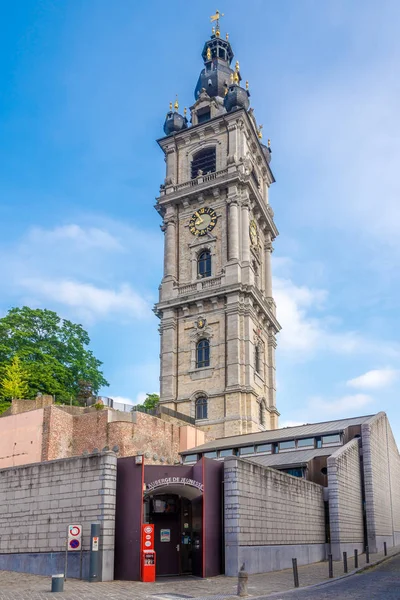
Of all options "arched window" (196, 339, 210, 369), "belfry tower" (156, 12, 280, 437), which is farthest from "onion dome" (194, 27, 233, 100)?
"arched window" (196, 339, 210, 369)

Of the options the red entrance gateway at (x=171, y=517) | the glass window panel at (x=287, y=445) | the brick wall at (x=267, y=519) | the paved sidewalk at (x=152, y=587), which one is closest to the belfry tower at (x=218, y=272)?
the glass window panel at (x=287, y=445)

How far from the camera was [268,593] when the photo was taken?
18.8 metres

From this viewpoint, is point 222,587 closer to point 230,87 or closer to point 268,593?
point 268,593

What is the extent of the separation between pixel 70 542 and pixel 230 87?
5835cm

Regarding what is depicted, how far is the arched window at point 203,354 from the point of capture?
57719mm

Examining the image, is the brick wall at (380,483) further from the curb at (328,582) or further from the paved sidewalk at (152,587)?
the paved sidewalk at (152,587)

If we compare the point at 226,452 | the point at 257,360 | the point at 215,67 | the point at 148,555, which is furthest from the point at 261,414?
the point at 215,67

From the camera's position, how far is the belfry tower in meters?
56.0

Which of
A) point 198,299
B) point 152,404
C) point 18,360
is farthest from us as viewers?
point 152,404

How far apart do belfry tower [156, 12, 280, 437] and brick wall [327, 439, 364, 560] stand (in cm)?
1545

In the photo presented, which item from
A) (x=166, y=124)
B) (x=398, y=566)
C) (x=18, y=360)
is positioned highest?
(x=166, y=124)

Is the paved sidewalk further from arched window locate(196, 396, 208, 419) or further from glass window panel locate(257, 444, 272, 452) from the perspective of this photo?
arched window locate(196, 396, 208, 419)

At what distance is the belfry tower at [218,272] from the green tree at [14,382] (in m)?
13.1

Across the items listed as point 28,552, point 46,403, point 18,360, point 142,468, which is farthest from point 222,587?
point 18,360
